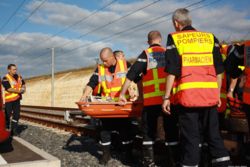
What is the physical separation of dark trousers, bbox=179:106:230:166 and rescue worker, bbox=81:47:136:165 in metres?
2.66

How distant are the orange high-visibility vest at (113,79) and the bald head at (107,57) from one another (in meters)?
0.14

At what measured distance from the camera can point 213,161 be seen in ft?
14.3

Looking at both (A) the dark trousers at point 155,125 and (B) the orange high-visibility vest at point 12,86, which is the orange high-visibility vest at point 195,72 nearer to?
(A) the dark trousers at point 155,125

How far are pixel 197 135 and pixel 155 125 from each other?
5.12 ft

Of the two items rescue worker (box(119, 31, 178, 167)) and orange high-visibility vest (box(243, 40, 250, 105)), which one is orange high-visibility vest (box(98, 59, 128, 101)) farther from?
orange high-visibility vest (box(243, 40, 250, 105))

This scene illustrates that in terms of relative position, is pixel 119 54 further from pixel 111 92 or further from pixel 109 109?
pixel 109 109


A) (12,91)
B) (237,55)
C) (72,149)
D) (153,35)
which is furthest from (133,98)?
(12,91)

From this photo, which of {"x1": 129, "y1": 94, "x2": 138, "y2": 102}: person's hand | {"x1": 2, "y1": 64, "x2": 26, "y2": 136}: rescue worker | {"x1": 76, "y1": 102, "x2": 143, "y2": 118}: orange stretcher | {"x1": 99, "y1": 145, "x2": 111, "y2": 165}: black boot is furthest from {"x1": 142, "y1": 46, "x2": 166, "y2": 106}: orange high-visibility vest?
{"x1": 2, "y1": 64, "x2": 26, "y2": 136}: rescue worker

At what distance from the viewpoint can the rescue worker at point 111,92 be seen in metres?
6.82

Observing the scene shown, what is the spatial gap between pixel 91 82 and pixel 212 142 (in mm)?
3348

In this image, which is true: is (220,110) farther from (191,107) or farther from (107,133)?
(107,133)

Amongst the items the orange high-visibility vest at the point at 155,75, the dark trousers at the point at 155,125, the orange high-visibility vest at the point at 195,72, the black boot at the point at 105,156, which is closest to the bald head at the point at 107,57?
the orange high-visibility vest at the point at 155,75

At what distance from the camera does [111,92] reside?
687 cm

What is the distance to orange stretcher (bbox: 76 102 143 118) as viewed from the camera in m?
6.19
